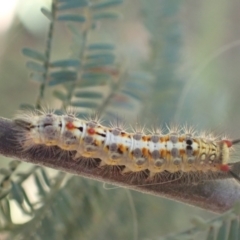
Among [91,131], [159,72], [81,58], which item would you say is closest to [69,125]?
[91,131]

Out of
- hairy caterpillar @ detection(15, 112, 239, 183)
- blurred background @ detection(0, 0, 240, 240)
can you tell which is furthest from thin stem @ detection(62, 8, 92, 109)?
blurred background @ detection(0, 0, 240, 240)

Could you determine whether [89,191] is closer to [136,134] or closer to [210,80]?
[136,134]

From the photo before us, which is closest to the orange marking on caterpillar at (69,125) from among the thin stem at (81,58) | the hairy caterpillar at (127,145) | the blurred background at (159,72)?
the hairy caterpillar at (127,145)

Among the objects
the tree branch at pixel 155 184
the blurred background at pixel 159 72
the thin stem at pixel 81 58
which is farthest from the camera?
A: the blurred background at pixel 159 72

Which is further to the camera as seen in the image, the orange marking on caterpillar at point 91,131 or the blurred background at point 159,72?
the blurred background at point 159,72

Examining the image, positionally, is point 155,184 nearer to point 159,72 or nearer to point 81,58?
point 81,58

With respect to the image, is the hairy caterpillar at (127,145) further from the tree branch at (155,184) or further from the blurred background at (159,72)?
A: the blurred background at (159,72)
